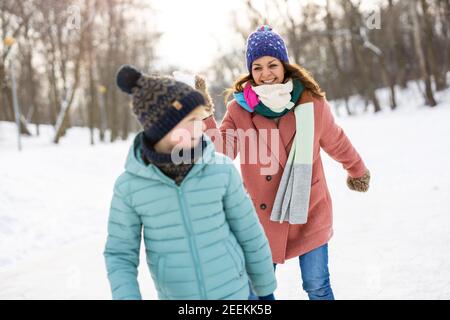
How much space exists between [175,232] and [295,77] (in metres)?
1.21

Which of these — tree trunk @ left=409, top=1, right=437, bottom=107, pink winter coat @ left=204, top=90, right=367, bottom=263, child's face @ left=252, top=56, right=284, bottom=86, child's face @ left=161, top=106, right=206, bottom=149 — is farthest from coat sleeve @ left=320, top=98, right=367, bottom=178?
tree trunk @ left=409, top=1, right=437, bottom=107

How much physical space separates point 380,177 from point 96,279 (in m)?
5.06

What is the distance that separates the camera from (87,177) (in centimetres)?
1008

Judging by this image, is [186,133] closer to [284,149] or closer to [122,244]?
[122,244]

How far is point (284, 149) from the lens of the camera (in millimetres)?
2336

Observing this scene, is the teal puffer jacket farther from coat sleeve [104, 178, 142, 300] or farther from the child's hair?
the child's hair

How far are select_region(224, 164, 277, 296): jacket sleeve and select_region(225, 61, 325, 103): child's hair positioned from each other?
0.86 metres

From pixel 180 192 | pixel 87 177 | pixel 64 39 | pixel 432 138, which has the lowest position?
pixel 87 177

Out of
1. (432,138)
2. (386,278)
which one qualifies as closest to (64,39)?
(432,138)

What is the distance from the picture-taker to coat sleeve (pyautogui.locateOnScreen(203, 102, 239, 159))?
2.33 metres

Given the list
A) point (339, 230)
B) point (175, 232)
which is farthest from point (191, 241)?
point (339, 230)

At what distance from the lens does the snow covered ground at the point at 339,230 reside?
3332 mm

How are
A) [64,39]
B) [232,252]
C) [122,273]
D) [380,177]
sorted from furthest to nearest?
1. [64,39]
2. [380,177]
3. [232,252]
4. [122,273]
